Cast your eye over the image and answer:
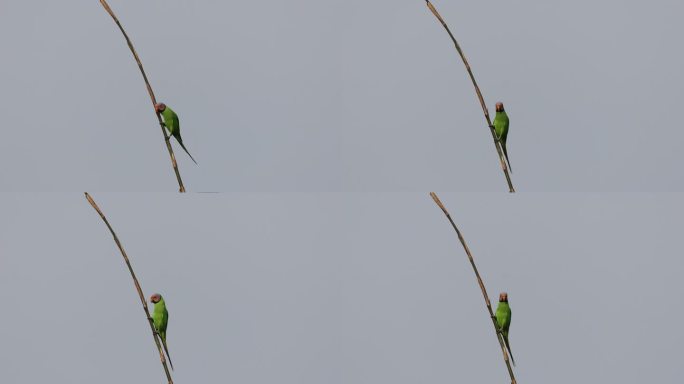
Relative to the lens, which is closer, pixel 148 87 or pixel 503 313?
pixel 148 87

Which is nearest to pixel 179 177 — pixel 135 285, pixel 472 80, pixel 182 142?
pixel 182 142

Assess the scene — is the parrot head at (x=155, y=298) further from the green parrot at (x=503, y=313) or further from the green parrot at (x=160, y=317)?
the green parrot at (x=503, y=313)

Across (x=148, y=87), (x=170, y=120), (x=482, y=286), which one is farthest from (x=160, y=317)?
(x=482, y=286)

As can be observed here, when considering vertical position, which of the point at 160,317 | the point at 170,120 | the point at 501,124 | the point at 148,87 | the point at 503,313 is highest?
the point at 148,87

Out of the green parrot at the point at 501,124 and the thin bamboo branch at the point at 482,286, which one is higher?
the green parrot at the point at 501,124

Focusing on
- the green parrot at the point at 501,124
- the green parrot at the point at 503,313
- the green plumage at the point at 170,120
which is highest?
the green plumage at the point at 170,120

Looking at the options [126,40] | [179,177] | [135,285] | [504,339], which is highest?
[126,40]

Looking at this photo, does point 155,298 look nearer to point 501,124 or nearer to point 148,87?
point 148,87

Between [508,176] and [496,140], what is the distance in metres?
0.16

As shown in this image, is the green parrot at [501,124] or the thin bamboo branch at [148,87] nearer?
the thin bamboo branch at [148,87]

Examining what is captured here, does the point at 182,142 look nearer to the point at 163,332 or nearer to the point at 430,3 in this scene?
the point at 163,332

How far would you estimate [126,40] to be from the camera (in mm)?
4953

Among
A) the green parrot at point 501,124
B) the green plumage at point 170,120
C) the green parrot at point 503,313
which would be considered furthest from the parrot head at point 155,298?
the green parrot at point 501,124

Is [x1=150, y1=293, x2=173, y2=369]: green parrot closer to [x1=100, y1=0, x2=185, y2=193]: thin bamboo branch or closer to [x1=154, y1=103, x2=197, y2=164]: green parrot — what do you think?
[x1=100, y1=0, x2=185, y2=193]: thin bamboo branch
